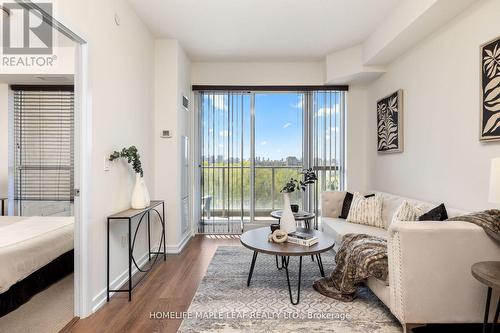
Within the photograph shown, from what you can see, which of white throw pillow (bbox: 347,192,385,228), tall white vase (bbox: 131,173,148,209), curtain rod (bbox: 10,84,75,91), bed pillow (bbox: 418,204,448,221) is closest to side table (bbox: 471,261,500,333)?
bed pillow (bbox: 418,204,448,221)

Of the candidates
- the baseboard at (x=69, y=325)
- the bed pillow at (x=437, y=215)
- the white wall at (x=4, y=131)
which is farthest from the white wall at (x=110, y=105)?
the bed pillow at (x=437, y=215)

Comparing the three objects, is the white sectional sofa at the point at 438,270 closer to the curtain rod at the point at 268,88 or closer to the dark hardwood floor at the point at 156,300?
the dark hardwood floor at the point at 156,300

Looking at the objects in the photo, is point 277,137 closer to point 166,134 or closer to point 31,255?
point 166,134

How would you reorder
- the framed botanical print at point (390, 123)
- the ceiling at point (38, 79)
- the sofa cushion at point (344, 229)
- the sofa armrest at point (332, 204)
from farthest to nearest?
1. the sofa armrest at point (332, 204)
2. the framed botanical print at point (390, 123)
3. the sofa cushion at point (344, 229)
4. the ceiling at point (38, 79)

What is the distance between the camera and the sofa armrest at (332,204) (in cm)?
389

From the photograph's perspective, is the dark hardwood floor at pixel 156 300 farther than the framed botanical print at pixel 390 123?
No

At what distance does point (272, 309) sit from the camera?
2176 millimetres

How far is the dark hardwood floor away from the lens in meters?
1.99

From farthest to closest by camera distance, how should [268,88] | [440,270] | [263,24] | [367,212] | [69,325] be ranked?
1. [268,88]
2. [367,212]
3. [263,24]
4. [69,325]
5. [440,270]

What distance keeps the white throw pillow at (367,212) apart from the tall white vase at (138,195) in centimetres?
250

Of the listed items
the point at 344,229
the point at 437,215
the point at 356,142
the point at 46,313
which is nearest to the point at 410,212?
the point at 437,215

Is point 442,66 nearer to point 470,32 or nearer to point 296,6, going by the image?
point 470,32

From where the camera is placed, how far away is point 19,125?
2.16 metres

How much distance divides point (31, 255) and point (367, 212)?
3379 millimetres
